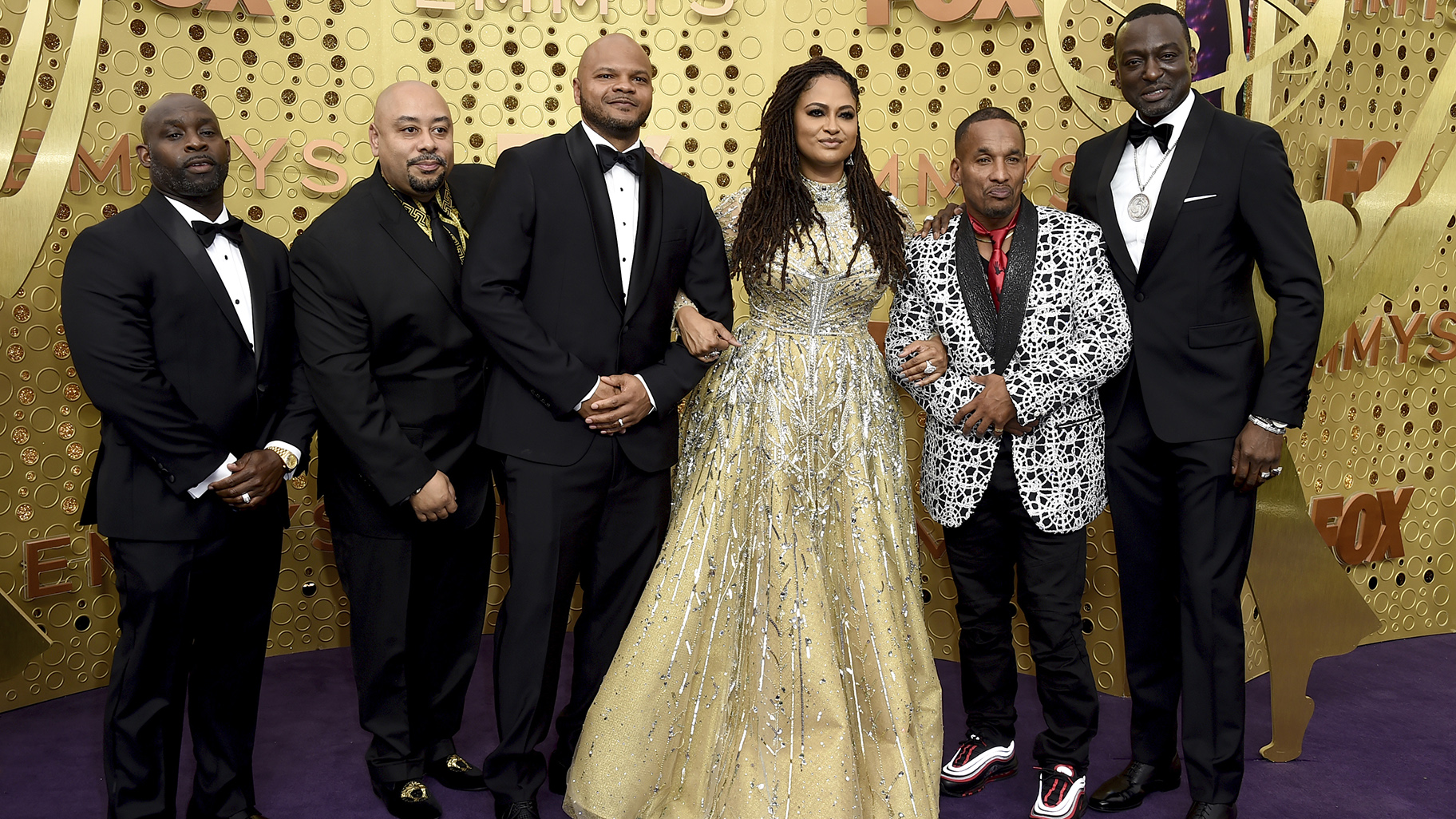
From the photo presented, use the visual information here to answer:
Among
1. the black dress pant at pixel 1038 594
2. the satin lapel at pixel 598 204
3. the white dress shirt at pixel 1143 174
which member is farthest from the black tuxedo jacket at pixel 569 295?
the white dress shirt at pixel 1143 174

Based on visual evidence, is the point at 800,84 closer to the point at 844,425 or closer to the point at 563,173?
the point at 563,173

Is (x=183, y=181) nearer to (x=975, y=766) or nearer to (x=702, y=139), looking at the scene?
(x=702, y=139)

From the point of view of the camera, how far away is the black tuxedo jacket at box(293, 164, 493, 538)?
8.82 ft

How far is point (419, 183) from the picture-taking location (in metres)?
2.80

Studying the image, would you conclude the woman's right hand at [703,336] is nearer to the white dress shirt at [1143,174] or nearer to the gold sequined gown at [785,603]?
the gold sequined gown at [785,603]

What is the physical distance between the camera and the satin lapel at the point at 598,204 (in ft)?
8.96

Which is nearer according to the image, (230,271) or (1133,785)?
(230,271)

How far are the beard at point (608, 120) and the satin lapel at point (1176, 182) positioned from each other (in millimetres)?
1386

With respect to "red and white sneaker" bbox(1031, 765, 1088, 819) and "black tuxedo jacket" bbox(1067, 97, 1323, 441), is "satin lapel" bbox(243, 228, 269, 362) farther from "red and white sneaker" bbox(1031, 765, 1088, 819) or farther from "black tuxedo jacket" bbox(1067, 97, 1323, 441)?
"red and white sneaker" bbox(1031, 765, 1088, 819)

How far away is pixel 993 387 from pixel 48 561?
3.32m

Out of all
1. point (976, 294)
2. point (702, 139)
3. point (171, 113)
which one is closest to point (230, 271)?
point (171, 113)

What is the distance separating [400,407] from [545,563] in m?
0.57

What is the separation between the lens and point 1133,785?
3.03m

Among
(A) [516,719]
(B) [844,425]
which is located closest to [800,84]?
(B) [844,425]
